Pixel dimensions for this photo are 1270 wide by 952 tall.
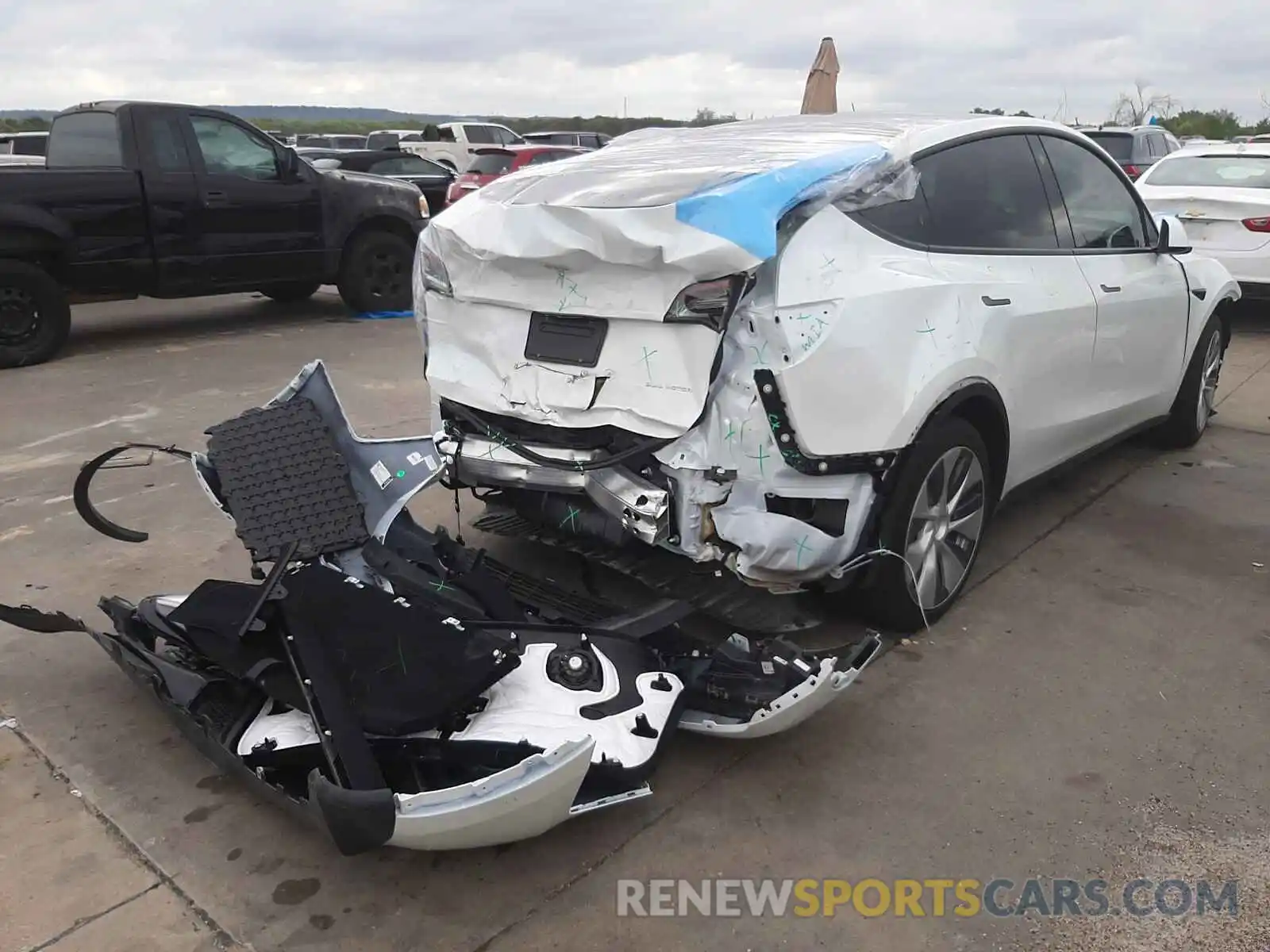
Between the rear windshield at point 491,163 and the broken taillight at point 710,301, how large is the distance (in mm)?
12624

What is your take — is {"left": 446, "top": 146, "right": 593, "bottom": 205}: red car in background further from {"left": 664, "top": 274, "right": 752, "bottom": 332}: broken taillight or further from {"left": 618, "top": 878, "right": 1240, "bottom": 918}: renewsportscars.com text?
{"left": 618, "top": 878, "right": 1240, "bottom": 918}: renewsportscars.com text

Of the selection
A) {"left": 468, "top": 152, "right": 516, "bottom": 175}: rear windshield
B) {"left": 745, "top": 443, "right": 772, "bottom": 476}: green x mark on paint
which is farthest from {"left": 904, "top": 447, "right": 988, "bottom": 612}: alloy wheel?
{"left": 468, "top": 152, "right": 516, "bottom": 175}: rear windshield

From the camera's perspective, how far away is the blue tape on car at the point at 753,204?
Result: 9.14 ft

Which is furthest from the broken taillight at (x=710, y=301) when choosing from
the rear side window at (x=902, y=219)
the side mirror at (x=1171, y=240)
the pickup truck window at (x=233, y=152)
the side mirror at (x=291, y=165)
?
the side mirror at (x=291, y=165)

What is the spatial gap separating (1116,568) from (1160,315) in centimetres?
133

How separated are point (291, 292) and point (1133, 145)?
11.3m

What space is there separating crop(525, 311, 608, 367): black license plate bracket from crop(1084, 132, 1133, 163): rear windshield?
13101 mm

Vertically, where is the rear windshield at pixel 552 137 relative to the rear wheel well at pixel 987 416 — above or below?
above

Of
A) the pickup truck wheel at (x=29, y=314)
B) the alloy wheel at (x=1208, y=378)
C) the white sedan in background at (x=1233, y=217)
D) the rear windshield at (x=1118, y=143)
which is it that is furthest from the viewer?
the rear windshield at (x=1118, y=143)

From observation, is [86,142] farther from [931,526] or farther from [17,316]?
[931,526]

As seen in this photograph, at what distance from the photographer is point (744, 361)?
2885 mm

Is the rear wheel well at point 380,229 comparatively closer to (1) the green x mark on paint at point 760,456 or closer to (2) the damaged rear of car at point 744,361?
(2) the damaged rear of car at point 744,361

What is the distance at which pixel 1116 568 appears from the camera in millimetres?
4191

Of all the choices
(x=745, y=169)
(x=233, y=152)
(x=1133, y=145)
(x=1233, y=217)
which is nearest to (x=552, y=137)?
(x=1133, y=145)
